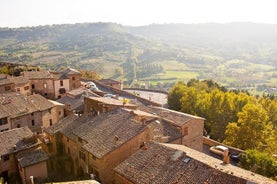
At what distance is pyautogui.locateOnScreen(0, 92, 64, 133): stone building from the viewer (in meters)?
42.7

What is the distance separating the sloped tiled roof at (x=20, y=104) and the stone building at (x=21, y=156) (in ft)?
31.1

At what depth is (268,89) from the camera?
155875 millimetres

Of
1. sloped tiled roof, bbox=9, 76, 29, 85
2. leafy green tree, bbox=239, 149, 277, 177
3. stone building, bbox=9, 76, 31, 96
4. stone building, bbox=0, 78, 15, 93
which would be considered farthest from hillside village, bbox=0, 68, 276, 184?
sloped tiled roof, bbox=9, 76, 29, 85

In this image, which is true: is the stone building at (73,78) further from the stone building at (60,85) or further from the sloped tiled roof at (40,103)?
the sloped tiled roof at (40,103)

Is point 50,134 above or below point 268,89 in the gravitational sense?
above

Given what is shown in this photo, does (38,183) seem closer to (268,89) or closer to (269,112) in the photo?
(269,112)

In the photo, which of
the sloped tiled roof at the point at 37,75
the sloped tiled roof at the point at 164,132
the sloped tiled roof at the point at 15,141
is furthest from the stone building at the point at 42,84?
the sloped tiled roof at the point at 164,132

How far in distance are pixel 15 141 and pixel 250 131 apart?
97.7 feet

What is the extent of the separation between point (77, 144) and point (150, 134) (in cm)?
775

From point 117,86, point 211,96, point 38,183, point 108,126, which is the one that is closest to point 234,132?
point 211,96

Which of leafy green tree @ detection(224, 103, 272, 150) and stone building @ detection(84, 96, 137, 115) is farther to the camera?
leafy green tree @ detection(224, 103, 272, 150)

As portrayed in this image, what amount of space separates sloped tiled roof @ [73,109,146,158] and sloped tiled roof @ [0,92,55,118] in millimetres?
15299

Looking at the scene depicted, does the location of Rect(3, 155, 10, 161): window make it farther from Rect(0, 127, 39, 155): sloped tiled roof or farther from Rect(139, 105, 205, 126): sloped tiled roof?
Rect(139, 105, 205, 126): sloped tiled roof

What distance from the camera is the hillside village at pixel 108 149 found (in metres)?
23.1
